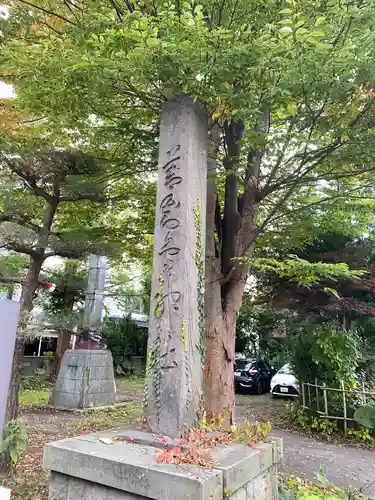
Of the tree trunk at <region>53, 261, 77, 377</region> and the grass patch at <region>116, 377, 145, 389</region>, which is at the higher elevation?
the tree trunk at <region>53, 261, 77, 377</region>

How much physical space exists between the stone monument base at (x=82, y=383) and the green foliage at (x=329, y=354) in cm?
542

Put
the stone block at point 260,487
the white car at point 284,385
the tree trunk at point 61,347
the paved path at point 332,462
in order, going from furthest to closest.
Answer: the tree trunk at point 61,347
the white car at point 284,385
the paved path at point 332,462
the stone block at point 260,487

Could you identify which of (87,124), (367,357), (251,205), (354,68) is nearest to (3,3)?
(87,124)

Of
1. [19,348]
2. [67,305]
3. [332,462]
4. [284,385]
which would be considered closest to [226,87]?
[19,348]

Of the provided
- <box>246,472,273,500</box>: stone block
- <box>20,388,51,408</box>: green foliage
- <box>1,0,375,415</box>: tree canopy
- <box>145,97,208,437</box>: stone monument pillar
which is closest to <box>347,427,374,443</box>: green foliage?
<box>1,0,375,415</box>: tree canopy

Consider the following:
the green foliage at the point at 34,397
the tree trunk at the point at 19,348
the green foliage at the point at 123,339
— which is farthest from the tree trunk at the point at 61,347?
the tree trunk at the point at 19,348

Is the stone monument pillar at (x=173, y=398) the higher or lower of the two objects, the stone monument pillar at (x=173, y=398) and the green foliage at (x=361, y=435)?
the higher

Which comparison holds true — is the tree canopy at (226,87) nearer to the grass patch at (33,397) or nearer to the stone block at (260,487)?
the stone block at (260,487)

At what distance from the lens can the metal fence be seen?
7.71 m

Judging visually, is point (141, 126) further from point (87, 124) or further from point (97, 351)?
point (97, 351)

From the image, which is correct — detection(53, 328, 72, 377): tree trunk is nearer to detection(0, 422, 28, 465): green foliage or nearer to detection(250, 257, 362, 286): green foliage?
detection(0, 422, 28, 465): green foliage

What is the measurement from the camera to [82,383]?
10070 millimetres

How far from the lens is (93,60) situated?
2.95 meters

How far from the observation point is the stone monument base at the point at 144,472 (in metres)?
2.23
